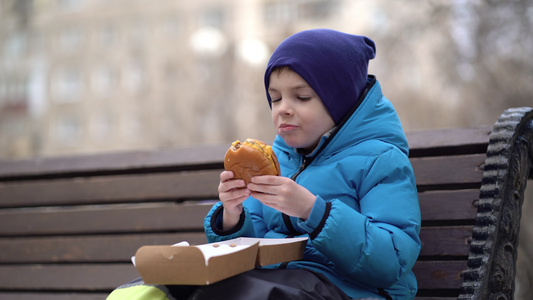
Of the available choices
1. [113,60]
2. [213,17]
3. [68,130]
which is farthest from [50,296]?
[68,130]

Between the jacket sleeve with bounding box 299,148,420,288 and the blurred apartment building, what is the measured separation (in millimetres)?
17333

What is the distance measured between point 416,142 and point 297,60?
858mm

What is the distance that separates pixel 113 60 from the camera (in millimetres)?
29328

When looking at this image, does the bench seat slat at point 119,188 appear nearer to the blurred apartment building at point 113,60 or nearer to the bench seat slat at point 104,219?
the bench seat slat at point 104,219

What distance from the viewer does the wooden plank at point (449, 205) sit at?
2.26m

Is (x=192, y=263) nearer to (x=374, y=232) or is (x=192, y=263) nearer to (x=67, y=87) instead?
(x=374, y=232)

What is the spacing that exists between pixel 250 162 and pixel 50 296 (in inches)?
63.0

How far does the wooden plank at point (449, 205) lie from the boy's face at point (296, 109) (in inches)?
25.9

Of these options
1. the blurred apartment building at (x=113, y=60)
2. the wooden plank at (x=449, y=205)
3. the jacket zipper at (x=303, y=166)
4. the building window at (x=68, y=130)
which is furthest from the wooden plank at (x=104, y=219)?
the building window at (x=68, y=130)

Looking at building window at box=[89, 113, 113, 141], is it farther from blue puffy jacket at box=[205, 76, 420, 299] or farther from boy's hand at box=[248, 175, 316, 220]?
boy's hand at box=[248, 175, 316, 220]

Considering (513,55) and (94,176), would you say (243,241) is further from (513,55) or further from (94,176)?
(513,55)

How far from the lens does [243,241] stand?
1734mm

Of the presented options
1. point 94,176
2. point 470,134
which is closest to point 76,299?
point 94,176

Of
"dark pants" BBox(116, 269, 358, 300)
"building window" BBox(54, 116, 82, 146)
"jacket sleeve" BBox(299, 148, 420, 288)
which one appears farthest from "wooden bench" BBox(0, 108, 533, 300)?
"building window" BBox(54, 116, 82, 146)
